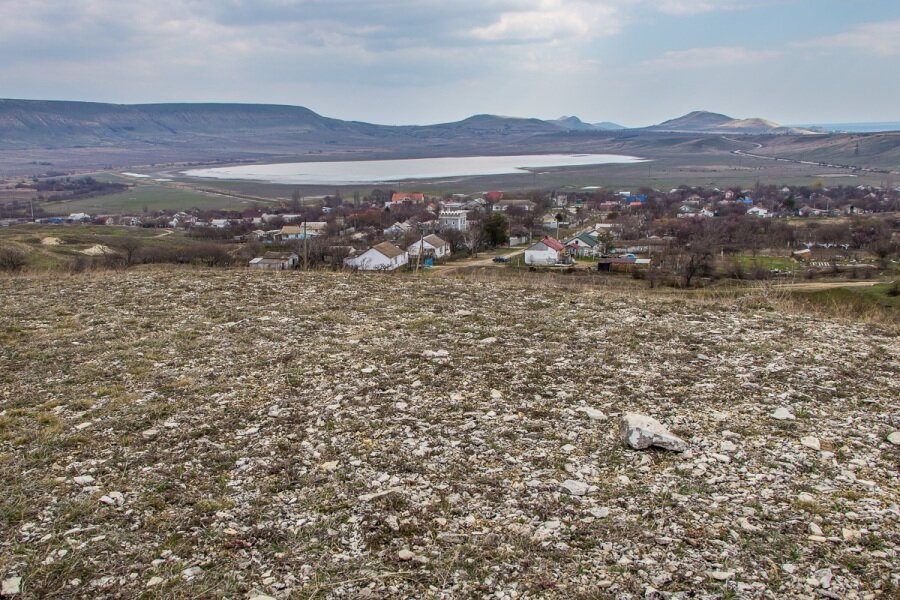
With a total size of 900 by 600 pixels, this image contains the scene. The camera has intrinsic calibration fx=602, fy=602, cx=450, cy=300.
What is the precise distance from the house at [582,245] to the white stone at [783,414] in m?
36.2

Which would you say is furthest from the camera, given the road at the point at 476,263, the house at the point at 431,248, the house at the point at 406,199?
the house at the point at 406,199

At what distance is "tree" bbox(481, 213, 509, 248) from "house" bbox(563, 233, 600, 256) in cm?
473

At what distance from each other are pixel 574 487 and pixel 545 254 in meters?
34.7

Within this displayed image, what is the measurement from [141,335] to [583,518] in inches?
238

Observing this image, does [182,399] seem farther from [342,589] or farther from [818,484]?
[818,484]

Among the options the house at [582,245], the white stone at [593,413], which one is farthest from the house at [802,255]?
the white stone at [593,413]

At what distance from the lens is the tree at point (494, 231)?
144 feet

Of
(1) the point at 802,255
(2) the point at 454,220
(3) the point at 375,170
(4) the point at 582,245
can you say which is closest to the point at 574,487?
(4) the point at 582,245

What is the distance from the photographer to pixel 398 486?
3988 millimetres

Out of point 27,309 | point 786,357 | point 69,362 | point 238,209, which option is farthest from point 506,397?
point 238,209

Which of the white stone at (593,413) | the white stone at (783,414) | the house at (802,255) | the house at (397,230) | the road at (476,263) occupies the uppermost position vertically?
the white stone at (783,414)

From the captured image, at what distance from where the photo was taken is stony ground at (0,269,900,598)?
320 cm

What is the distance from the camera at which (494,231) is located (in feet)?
146

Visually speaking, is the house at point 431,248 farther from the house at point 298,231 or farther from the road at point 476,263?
the house at point 298,231
